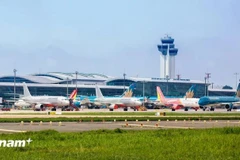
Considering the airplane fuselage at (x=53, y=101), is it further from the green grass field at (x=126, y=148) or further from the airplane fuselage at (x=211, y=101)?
the green grass field at (x=126, y=148)

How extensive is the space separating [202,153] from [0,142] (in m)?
12.1

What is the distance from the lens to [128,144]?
33.8 metres

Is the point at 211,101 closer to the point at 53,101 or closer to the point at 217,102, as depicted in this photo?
the point at 217,102

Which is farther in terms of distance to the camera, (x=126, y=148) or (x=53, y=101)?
(x=53, y=101)

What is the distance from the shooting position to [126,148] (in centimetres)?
3148

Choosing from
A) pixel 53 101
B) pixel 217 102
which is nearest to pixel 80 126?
pixel 53 101

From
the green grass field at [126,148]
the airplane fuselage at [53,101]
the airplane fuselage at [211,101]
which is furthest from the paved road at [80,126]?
the airplane fuselage at [211,101]

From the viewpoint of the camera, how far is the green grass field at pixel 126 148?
91.0 feet

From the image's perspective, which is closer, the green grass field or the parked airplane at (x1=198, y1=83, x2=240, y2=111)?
the green grass field

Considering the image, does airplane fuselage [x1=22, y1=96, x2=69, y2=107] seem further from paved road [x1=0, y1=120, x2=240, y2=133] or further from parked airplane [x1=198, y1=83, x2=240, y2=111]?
paved road [x1=0, y1=120, x2=240, y2=133]

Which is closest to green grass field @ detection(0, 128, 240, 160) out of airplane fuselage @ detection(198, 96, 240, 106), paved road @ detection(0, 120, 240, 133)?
paved road @ detection(0, 120, 240, 133)

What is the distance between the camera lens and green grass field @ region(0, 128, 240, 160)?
2775 centimetres

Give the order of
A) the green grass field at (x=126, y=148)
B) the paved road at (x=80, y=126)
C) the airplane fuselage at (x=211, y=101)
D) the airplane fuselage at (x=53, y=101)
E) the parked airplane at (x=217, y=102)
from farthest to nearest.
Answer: the airplane fuselage at (x=53, y=101) < the airplane fuselage at (x=211, y=101) < the parked airplane at (x=217, y=102) < the paved road at (x=80, y=126) < the green grass field at (x=126, y=148)

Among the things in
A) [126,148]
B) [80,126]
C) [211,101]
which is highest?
[211,101]
